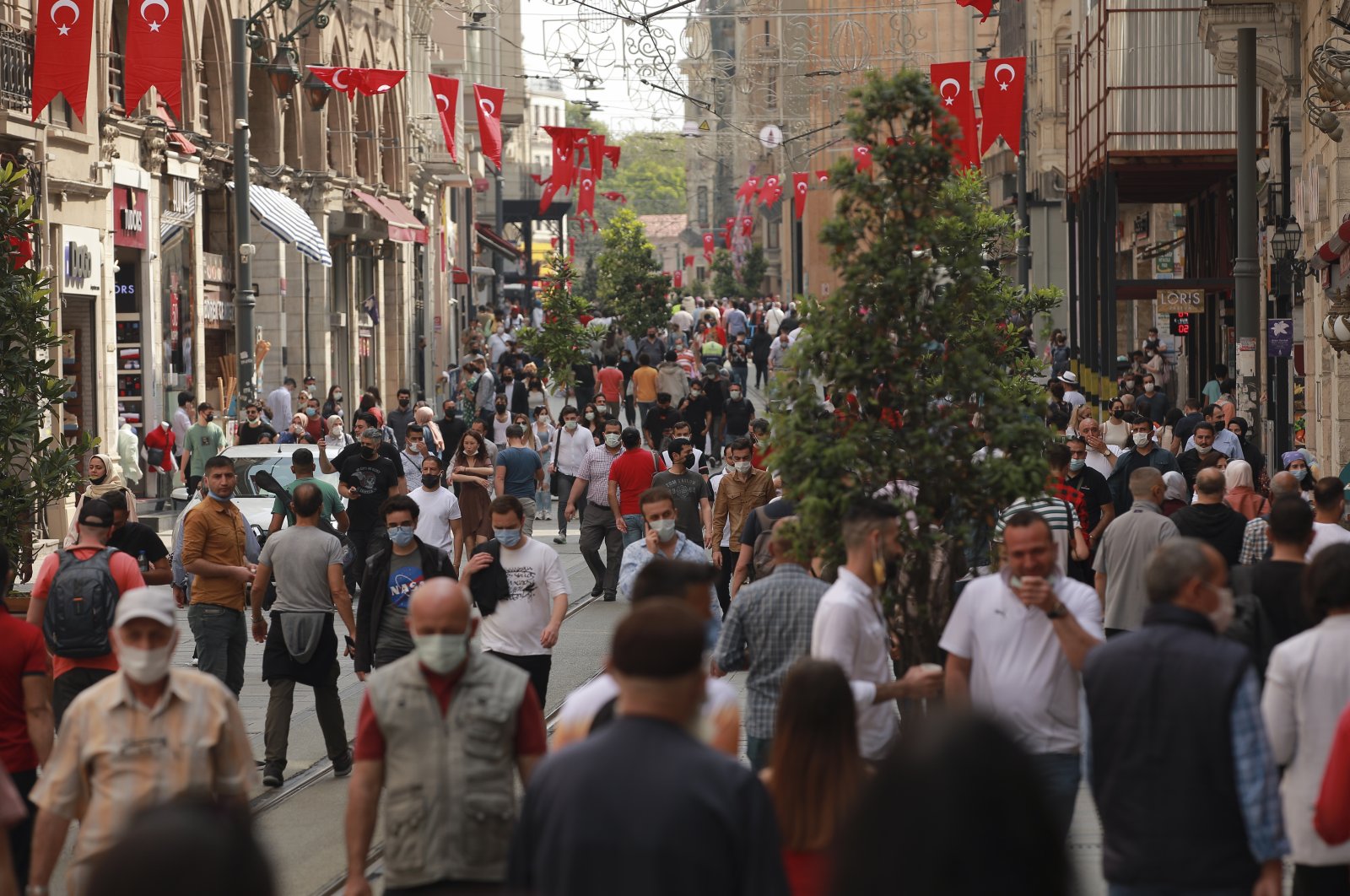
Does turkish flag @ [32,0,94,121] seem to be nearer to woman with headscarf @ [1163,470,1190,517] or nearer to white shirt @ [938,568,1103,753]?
woman with headscarf @ [1163,470,1190,517]

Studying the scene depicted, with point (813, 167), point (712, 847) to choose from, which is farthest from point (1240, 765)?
point (813, 167)

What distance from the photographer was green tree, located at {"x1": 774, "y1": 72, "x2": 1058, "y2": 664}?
868 centimetres

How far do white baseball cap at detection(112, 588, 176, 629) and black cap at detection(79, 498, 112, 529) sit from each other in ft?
10.6

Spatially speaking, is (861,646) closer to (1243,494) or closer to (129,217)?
(1243,494)

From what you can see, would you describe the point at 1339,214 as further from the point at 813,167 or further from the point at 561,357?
the point at 813,167

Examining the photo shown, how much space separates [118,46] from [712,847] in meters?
28.5

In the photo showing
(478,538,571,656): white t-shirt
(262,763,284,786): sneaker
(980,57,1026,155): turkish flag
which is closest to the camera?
(478,538,571,656): white t-shirt

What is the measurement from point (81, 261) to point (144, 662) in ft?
73.1

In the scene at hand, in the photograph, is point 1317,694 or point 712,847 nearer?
point 712,847

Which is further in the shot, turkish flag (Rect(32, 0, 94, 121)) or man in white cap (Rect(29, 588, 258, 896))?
turkish flag (Rect(32, 0, 94, 121))

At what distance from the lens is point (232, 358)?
34.8 m

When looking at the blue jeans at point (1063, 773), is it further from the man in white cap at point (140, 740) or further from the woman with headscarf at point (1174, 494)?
the woman with headscarf at point (1174, 494)

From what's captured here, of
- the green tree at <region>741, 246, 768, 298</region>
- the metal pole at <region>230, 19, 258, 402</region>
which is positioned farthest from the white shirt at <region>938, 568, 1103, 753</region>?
the green tree at <region>741, 246, 768, 298</region>

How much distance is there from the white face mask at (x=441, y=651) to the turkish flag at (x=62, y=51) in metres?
19.0
